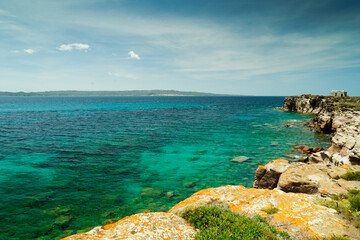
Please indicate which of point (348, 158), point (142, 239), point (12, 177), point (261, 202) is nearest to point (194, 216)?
point (142, 239)

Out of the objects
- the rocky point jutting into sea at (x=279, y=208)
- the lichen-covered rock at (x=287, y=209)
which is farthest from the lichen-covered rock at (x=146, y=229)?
the lichen-covered rock at (x=287, y=209)

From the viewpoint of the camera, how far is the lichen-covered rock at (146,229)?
7.55 meters

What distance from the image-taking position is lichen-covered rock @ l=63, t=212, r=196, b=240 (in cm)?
755

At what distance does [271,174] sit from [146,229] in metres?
12.3

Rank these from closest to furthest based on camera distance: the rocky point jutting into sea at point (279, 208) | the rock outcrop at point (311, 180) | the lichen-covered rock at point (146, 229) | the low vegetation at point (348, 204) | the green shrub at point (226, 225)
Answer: the green shrub at point (226, 225), the lichen-covered rock at point (146, 229), the rocky point jutting into sea at point (279, 208), the low vegetation at point (348, 204), the rock outcrop at point (311, 180)

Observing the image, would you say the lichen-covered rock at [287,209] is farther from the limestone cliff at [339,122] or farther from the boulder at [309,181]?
the limestone cliff at [339,122]

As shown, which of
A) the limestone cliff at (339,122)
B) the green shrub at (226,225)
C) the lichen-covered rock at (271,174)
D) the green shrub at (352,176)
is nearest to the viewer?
the green shrub at (226,225)

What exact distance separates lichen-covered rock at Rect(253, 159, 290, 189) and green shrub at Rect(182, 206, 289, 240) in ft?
27.4

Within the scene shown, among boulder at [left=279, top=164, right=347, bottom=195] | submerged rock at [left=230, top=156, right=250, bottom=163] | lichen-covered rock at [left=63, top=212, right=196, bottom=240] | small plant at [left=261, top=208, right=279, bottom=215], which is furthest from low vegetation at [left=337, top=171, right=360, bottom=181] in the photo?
submerged rock at [left=230, top=156, right=250, bottom=163]

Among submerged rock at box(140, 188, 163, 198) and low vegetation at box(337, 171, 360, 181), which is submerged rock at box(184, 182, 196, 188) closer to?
submerged rock at box(140, 188, 163, 198)

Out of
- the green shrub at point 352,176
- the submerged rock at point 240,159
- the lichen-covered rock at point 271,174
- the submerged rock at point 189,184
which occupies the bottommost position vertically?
the submerged rock at point 189,184

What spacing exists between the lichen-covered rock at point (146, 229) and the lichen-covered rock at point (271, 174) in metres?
10.4

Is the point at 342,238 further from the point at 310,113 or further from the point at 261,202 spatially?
the point at 310,113

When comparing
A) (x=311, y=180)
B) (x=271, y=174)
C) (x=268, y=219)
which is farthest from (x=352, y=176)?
(x=268, y=219)
